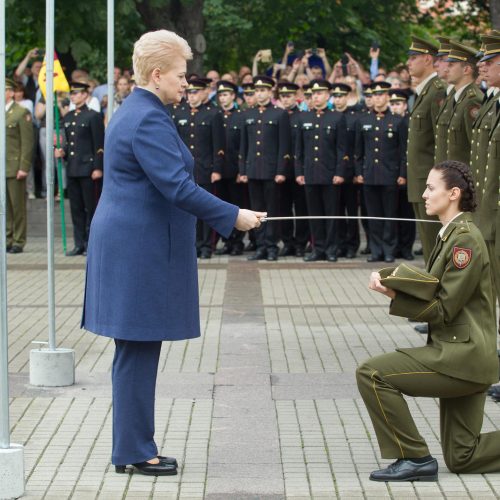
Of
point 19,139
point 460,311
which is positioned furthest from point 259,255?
point 460,311

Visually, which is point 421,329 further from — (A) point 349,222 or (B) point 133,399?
(A) point 349,222

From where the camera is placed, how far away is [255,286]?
14.3 meters

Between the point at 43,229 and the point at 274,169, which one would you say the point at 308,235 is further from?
the point at 43,229

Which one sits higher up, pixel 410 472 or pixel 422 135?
pixel 422 135

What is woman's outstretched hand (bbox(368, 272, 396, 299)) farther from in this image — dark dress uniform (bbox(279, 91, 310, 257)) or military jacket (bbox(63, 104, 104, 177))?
military jacket (bbox(63, 104, 104, 177))

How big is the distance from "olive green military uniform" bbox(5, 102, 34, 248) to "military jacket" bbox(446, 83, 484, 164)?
8549 mm

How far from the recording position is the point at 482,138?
930 cm

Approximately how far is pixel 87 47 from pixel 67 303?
8380 millimetres

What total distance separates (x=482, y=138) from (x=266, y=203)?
8.31 m

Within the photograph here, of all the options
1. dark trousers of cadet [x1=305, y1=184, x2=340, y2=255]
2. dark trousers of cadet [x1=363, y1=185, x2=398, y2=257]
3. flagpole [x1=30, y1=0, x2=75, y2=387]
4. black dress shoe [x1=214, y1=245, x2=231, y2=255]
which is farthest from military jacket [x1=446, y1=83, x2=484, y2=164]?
black dress shoe [x1=214, y1=245, x2=231, y2=255]

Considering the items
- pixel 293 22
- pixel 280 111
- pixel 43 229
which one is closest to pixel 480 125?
pixel 280 111

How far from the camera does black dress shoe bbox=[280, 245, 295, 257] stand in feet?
58.2

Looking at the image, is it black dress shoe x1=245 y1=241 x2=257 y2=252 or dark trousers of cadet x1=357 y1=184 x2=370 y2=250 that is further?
black dress shoe x1=245 y1=241 x2=257 y2=252

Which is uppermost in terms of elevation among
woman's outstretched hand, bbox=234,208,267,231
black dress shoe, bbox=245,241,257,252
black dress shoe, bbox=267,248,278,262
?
woman's outstretched hand, bbox=234,208,267,231
